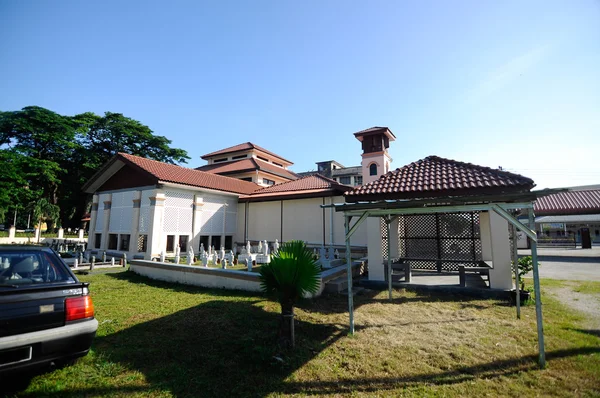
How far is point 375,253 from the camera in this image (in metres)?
9.14

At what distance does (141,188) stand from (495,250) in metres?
17.4

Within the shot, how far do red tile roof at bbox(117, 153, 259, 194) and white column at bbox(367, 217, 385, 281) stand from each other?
11458 mm

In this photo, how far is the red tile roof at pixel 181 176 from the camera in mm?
15336

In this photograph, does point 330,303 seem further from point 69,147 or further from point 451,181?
point 69,147

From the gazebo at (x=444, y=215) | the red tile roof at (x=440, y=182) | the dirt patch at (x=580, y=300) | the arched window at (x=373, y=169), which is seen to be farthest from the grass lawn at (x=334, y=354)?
the arched window at (x=373, y=169)

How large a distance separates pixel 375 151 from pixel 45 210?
114ft

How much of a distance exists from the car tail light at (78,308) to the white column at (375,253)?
25.3 feet

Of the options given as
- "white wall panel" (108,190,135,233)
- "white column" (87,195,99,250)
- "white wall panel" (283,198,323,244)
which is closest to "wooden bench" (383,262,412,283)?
"white wall panel" (283,198,323,244)

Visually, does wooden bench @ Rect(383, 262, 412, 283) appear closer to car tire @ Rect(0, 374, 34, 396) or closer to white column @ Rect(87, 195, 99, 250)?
car tire @ Rect(0, 374, 34, 396)

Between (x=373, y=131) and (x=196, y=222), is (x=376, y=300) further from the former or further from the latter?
(x=373, y=131)

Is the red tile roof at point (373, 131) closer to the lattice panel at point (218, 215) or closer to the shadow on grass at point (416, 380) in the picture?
the lattice panel at point (218, 215)

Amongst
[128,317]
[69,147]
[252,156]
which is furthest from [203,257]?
[69,147]

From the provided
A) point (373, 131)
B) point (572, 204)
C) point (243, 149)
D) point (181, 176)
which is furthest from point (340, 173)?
point (181, 176)

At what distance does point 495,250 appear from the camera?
25.1ft
